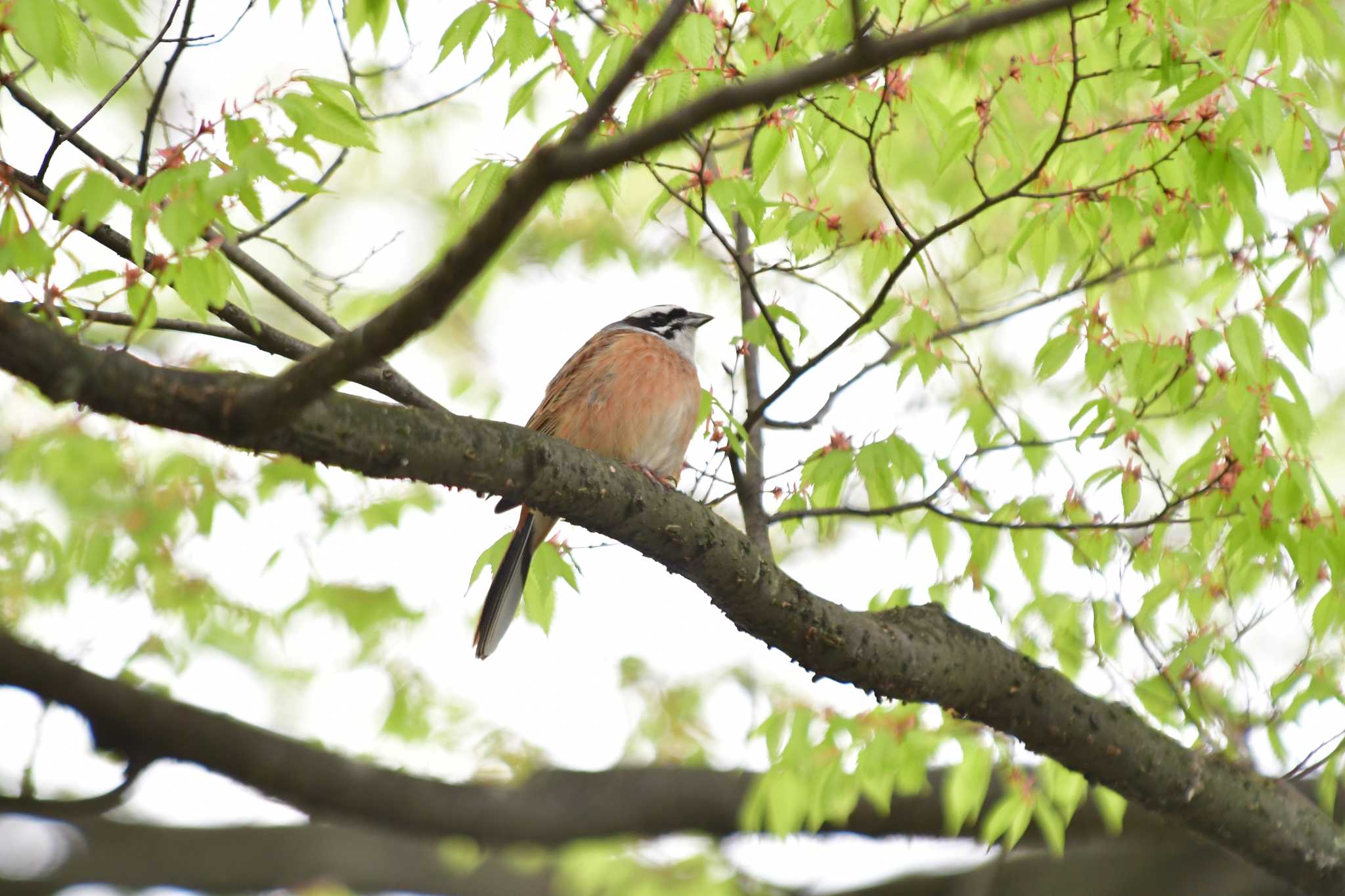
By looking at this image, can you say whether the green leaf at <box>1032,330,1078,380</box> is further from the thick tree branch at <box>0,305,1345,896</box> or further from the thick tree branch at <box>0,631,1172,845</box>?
the thick tree branch at <box>0,631,1172,845</box>

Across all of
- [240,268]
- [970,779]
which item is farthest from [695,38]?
[970,779]

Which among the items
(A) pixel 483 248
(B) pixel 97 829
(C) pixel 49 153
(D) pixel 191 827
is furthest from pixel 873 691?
(B) pixel 97 829

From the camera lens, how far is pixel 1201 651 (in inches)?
185

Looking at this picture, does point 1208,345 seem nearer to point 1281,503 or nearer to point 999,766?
point 1281,503

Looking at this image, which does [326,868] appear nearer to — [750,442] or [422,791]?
[422,791]

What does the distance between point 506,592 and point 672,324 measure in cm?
186

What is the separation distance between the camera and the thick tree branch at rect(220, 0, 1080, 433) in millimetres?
2166

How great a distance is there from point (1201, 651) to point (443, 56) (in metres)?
3.53

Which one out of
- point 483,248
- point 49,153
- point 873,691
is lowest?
point 873,691

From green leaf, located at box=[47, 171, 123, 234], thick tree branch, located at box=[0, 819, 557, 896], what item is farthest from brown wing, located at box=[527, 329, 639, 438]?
thick tree branch, located at box=[0, 819, 557, 896]

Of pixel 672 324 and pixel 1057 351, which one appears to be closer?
pixel 1057 351

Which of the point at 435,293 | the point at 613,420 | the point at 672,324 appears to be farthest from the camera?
the point at 672,324

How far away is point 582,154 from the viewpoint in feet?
7.14

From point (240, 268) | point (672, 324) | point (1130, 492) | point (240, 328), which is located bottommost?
point (1130, 492)
